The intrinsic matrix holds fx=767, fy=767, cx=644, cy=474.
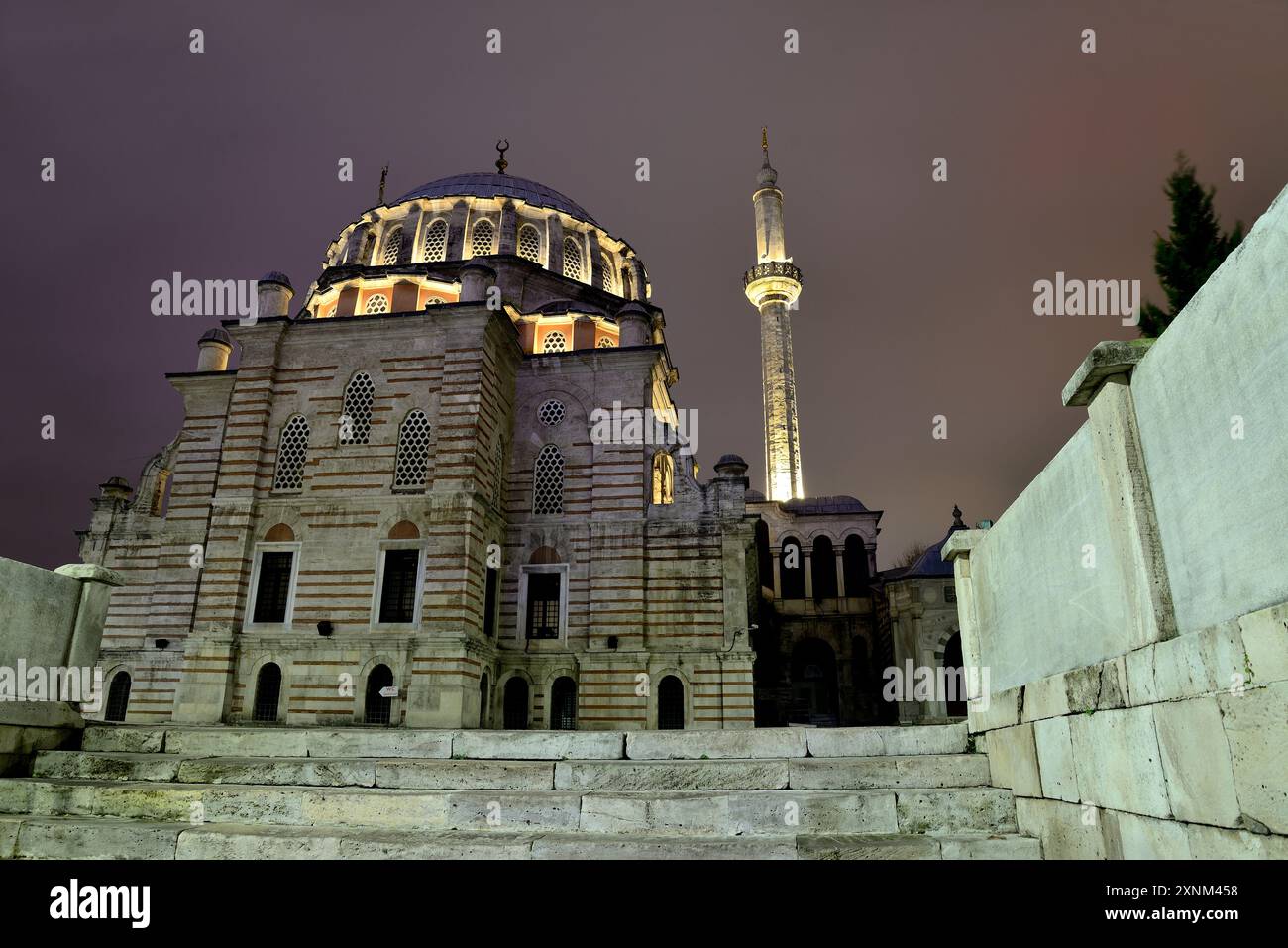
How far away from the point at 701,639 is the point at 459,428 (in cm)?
761

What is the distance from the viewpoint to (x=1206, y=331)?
365 centimetres

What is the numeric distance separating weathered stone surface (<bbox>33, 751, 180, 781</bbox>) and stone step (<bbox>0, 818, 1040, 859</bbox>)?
104cm

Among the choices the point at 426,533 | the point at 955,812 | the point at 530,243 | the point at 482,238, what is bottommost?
the point at 955,812

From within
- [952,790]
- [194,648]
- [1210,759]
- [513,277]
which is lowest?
[952,790]

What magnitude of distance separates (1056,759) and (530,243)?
79.0 feet

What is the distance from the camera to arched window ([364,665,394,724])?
16.5 metres

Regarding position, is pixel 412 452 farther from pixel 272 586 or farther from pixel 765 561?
pixel 765 561

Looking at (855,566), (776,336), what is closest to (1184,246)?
(855,566)

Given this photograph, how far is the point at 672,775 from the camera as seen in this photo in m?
6.26

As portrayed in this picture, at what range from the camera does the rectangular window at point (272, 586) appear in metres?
17.8

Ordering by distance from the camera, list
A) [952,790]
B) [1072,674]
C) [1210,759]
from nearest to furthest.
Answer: [1210,759] → [1072,674] → [952,790]
